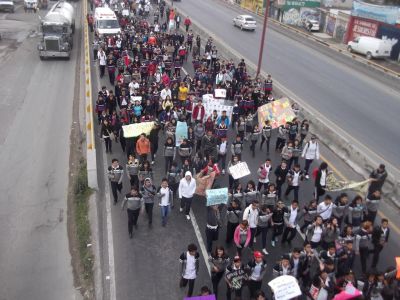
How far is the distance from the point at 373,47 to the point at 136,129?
28.6m

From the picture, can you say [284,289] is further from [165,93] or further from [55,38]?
[55,38]

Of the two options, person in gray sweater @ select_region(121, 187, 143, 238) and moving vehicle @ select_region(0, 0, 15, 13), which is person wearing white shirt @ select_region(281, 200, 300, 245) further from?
moving vehicle @ select_region(0, 0, 15, 13)

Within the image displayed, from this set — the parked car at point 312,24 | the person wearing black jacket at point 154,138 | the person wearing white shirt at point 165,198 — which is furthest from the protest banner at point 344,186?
the parked car at point 312,24

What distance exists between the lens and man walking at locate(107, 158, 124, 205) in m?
11.7

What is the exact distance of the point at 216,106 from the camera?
16.6 m

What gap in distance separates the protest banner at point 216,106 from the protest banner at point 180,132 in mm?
2673

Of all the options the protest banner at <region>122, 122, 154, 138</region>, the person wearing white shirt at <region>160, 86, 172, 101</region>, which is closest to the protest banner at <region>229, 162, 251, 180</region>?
the protest banner at <region>122, 122, 154, 138</region>

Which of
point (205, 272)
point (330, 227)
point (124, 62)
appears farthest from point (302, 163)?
point (124, 62)

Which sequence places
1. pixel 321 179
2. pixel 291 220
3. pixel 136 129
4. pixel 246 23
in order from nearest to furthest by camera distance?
1. pixel 291 220
2. pixel 321 179
3. pixel 136 129
4. pixel 246 23

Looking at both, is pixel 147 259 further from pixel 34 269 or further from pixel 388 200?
pixel 388 200

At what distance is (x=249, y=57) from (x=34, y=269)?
78.8 feet

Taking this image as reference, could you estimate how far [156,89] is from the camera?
17.4m

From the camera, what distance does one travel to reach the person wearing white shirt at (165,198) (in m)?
10.8

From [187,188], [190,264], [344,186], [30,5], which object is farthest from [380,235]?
[30,5]
